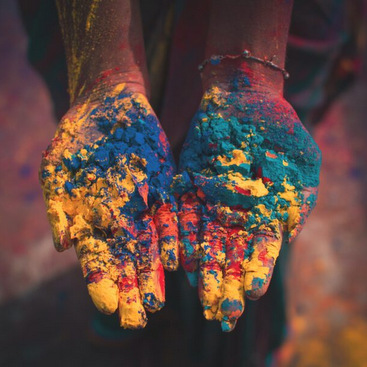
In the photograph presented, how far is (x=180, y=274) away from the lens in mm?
1276

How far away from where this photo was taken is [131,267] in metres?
0.70

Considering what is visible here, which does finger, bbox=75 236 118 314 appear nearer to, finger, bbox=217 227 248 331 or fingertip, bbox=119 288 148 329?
fingertip, bbox=119 288 148 329

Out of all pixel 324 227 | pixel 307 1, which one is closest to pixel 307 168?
pixel 307 1

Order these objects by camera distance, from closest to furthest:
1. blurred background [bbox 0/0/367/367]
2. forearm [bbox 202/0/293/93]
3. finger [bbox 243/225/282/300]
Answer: finger [bbox 243/225/282/300] → forearm [bbox 202/0/293/93] → blurred background [bbox 0/0/367/367]

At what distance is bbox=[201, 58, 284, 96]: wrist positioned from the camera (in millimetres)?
832

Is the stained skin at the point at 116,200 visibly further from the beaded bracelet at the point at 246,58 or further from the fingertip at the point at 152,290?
the beaded bracelet at the point at 246,58

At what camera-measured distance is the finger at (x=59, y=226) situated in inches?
28.3

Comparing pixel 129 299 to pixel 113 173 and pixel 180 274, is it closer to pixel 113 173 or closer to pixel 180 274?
pixel 113 173

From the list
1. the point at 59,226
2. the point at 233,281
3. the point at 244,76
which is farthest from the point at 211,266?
the point at 244,76

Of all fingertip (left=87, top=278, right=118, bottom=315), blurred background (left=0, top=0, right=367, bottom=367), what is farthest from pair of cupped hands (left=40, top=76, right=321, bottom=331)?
blurred background (left=0, top=0, right=367, bottom=367)

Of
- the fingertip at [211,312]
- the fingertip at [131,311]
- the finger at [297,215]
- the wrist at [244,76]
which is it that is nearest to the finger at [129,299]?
the fingertip at [131,311]

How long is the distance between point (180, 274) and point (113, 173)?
613mm

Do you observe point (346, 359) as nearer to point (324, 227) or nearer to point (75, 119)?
point (324, 227)

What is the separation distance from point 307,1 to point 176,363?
3.94 feet
